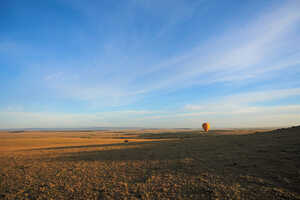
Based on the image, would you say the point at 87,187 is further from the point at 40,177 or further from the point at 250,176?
the point at 250,176

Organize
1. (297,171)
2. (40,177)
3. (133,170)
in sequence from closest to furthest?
(297,171), (40,177), (133,170)

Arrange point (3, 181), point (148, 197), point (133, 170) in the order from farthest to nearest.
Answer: point (133, 170) → point (3, 181) → point (148, 197)

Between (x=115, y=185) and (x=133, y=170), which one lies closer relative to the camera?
(x=115, y=185)

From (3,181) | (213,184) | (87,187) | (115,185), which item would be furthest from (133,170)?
(3,181)

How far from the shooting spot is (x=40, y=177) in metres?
9.77

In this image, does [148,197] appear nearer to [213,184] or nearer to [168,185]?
[168,185]

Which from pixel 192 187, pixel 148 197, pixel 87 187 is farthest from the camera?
pixel 87 187

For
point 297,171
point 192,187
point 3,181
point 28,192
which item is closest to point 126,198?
point 192,187

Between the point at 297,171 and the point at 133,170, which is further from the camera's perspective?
the point at 133,170

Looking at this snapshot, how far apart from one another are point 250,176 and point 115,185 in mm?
7577

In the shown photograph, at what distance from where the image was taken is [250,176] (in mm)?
8320

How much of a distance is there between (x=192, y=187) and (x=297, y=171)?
631cm

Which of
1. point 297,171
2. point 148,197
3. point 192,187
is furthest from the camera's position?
point 297,171

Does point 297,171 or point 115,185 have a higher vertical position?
point 297,171
